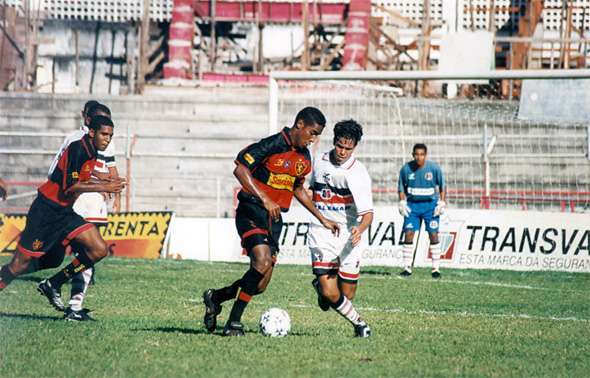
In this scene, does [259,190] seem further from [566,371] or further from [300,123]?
[566,371]

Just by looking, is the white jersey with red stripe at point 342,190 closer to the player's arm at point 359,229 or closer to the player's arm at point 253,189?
the player's arm at point 359,229

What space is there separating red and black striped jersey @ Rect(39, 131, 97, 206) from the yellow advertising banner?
27.2 ft

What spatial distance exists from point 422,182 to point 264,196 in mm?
6933

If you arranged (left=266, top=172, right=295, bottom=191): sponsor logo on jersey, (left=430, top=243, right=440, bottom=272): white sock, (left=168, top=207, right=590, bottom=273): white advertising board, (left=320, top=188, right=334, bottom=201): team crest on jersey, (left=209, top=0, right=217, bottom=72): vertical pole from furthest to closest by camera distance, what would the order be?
(left=209, top=0, right=217, bottom=72): vertical pole < (left=168, top=207, right=590, bottom=273): white advertising board < (left=430, top=243, right=440, bottom=272): white sock < (left=320, top=188, right=334, bottom=201): team crest on jersey < (left=266, top=172, right=295, bottom=191): sponsor logo on jersey

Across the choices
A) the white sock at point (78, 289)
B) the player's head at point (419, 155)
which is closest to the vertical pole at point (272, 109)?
the player's head at point (419, 155)

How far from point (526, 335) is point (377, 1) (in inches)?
943

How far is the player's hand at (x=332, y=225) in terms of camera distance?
667cm

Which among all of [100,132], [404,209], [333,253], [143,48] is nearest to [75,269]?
[100,132]

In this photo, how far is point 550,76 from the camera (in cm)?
1266

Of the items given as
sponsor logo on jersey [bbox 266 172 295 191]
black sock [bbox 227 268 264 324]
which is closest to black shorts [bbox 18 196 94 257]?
black sock [bbox 227 268 264 324]

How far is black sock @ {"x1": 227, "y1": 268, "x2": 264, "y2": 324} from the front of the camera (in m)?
6.48

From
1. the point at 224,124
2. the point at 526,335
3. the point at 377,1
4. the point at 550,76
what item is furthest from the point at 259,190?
the point at 377,1

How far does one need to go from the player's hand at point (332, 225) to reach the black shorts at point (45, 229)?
8.56 ft

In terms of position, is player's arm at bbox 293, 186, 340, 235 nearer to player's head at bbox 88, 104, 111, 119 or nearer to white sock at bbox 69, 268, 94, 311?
white sock at bbox 69, 268, 94, 311
